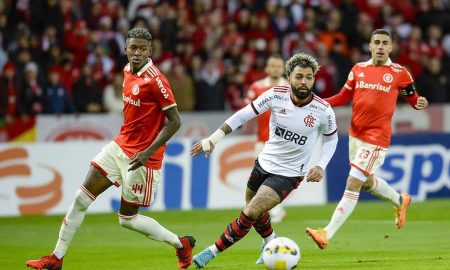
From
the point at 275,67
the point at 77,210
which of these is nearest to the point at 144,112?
the point at 77,210

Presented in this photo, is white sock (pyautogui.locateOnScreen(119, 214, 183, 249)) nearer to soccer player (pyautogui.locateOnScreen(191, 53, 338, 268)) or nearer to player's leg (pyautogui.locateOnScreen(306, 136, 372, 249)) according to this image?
soccer player (pyautogui.locateOnScreen(191, 53, 338, 268))

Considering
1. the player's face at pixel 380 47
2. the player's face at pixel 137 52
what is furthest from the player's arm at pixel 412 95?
the player's face at pixel 137 52

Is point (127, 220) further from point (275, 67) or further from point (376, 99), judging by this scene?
point (275, 67)

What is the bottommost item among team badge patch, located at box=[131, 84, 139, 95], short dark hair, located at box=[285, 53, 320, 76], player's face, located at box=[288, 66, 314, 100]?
team badge patch, located at box=[131, 84, 139, 95]

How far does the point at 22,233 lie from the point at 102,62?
23.3 ft

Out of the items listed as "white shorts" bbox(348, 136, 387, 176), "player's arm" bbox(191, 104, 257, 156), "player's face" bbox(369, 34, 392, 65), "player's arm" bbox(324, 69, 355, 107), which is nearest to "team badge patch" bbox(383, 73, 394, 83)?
"player's face" bbox(369, 34, 392, 65)

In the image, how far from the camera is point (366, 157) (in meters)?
13.1

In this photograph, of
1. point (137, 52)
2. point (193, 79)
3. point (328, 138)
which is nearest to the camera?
point (137, 52)

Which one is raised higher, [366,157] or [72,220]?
[366,157]

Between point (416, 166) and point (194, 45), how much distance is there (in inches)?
238

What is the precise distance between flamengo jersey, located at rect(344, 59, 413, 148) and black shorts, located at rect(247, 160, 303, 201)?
94.5 inches

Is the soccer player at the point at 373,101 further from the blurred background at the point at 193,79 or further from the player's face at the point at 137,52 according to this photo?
the blurred background at the point at 193,79

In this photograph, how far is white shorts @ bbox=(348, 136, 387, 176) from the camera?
42.9 feet

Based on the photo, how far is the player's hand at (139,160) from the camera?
10.5m
